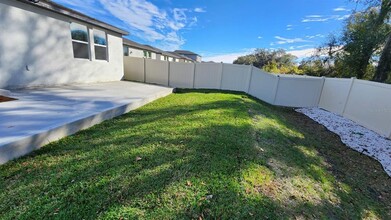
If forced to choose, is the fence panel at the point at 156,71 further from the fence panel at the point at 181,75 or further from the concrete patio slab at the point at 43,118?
the concrete patio slab at the point at 43,118

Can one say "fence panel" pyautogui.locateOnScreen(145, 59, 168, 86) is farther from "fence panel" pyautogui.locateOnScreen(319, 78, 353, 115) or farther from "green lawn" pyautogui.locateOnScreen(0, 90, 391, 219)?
"fence panel" pyautogui.locateOnScreen(319, 78, 353, 115)

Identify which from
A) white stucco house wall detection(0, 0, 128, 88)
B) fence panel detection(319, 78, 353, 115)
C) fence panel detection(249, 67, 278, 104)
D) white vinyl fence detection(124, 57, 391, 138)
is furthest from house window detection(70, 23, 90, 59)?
fence panel detection(319, 78, 353, 115)

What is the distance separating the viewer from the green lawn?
6.38 ft

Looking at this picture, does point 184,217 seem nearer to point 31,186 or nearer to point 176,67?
point 31,186

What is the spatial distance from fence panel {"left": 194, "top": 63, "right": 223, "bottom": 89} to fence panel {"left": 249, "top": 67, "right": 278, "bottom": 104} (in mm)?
2121

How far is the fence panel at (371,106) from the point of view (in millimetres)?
6055

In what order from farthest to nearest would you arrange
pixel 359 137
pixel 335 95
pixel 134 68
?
pixel 134 68
pixel 335 95
pixel 359 137

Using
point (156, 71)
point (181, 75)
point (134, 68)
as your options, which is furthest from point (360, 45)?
point (134, 68)

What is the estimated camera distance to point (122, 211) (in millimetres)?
1854

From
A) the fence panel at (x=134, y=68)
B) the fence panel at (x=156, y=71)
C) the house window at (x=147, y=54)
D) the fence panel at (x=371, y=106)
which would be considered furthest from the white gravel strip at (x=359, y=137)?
the house window at (x=147, y=54)

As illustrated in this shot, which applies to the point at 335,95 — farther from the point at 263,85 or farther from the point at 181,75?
the point at 181,75

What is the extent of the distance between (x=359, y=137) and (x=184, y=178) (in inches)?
257

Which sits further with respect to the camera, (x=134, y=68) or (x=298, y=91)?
(x=134, y=68)

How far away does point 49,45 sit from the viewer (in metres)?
6.72
